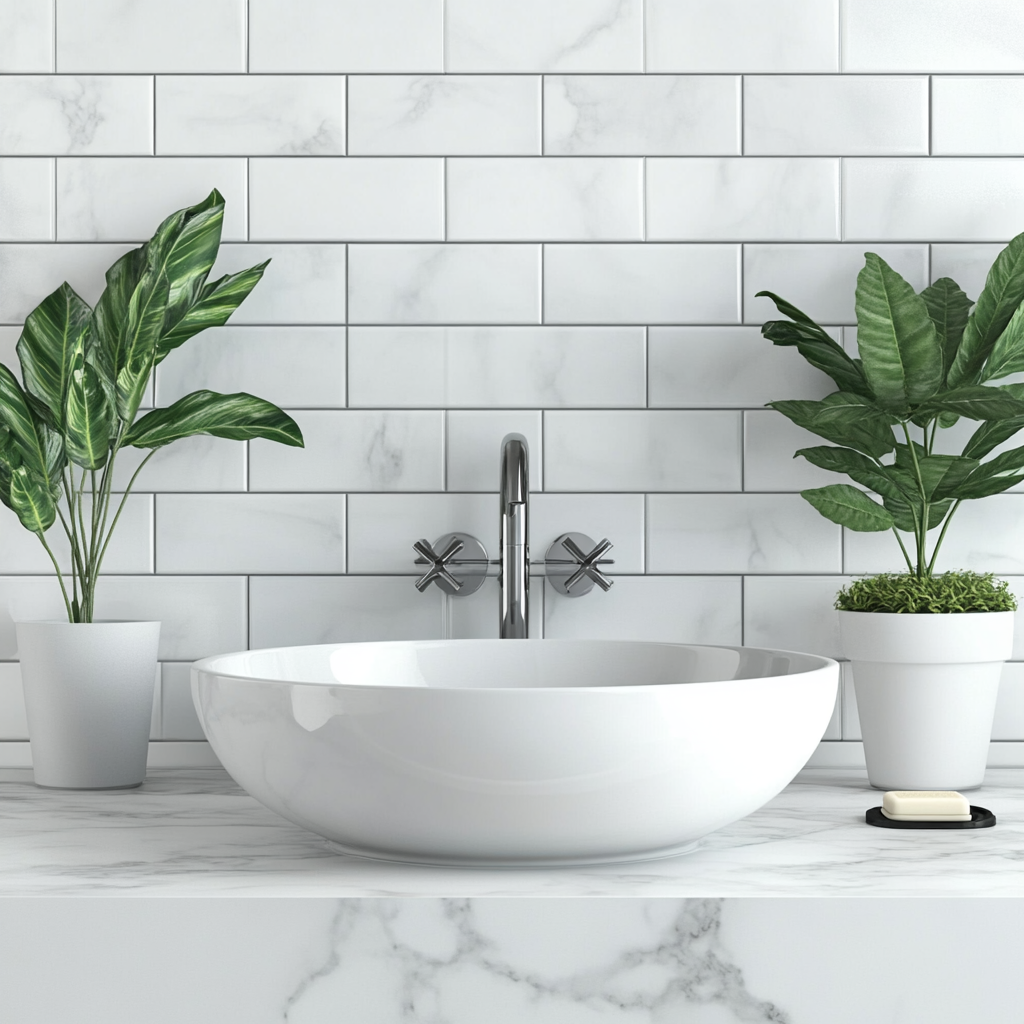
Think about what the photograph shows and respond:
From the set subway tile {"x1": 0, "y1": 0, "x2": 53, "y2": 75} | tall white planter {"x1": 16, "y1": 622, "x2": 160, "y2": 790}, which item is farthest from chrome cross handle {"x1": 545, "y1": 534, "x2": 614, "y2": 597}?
subway tile {"x1": 0, "y1": 0, "x2": 53, "y2": 75}

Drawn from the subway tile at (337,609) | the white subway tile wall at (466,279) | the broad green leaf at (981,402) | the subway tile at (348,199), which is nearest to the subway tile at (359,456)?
the white subway tile wall at (466,279)

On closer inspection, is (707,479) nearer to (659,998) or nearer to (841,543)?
(841,543)

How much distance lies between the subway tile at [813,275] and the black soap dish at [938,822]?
58 centimetres

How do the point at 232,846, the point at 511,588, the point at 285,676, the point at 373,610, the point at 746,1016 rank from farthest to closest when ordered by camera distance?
1. the point at 373,610
2. the point at 511,588
3. the point at 285,676
4. the point at 232,846
5. the point at 746,1016

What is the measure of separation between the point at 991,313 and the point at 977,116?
312 millimetres

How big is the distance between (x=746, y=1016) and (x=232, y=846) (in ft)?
1.42

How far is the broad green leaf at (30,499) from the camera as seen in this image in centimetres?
115

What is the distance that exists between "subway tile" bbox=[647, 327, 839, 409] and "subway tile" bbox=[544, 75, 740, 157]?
0.22 metres

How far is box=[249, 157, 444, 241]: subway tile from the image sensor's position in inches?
51.3

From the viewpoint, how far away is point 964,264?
51.6 inches

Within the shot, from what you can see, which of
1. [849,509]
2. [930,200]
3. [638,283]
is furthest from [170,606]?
[930,200]

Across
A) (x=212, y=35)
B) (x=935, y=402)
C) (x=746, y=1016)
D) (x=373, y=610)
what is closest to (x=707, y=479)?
(x=935, y=402)

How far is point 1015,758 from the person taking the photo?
1.29 meters

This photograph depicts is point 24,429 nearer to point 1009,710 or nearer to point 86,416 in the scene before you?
point 86,416
